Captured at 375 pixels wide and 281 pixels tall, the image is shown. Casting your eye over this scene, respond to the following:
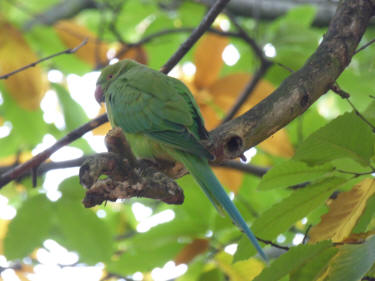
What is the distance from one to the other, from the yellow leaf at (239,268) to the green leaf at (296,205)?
2.34 ft

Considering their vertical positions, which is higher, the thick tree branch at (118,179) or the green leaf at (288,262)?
the thick tree branch at (118,179)

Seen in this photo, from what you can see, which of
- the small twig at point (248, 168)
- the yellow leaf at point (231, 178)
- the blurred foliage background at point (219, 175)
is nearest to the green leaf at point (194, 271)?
the blurred foliage background at point (219, 175)

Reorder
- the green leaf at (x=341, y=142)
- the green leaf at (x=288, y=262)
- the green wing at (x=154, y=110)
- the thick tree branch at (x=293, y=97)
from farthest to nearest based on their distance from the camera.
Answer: the green wing at (x=154, y=110), the thick tree branch at (x=293, y=97), the green leaf at (x=341, y=142), the green leaf at (x=288, y=262)

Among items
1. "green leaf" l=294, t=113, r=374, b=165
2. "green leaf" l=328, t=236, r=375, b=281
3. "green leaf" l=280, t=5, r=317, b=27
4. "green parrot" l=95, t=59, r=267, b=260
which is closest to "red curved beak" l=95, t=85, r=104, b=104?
"green parrot" l=95, t=59, r=267, b=260

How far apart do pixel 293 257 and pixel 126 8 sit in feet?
12.6

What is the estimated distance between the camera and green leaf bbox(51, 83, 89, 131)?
3.85 metres

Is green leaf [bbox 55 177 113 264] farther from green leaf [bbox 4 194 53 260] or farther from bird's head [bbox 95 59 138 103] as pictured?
bird's head [bbox 95 59 138 103]

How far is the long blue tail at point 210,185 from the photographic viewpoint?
2.30 m

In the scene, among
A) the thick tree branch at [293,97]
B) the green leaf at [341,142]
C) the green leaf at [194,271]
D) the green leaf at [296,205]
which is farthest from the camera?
the green leaf at [194,271]

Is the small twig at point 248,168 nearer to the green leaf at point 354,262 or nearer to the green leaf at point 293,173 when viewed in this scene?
the green leaf at point 293,173

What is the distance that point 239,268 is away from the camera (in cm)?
275

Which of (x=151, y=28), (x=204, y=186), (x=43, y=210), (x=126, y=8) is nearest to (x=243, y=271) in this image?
(x=204, y=186)

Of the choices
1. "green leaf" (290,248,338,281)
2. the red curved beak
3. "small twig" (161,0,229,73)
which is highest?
the red curved beak

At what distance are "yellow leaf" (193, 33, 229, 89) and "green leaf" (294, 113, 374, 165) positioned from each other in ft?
6.29
